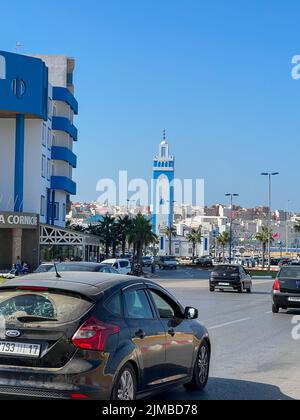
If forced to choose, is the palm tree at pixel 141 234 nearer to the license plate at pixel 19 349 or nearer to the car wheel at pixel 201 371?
the car wheel at pixel 201 371

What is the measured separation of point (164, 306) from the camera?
8.30 metres

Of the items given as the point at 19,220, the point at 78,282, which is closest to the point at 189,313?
the point at 78,282

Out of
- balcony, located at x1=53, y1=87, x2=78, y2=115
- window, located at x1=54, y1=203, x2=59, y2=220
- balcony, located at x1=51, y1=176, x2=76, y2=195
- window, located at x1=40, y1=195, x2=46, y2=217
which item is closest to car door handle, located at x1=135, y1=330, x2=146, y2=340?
window, located at x1=40, y1=195, x2=46, y2=217

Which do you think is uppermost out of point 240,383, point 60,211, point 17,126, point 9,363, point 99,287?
point 17,126

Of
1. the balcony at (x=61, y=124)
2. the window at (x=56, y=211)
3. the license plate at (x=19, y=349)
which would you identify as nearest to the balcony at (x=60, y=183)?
the window at (x=56, y=211)

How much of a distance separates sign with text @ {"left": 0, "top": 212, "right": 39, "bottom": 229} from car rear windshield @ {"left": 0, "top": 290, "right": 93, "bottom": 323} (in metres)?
50.4

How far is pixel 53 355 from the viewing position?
6.57m

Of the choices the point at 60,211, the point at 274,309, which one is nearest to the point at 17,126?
the point at 60,211

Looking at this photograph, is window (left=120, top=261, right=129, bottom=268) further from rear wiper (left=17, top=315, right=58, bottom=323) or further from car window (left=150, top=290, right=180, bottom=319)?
rear wiper (left=17, top=315, right=58, bottom=323)

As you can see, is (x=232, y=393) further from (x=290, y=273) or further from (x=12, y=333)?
(x=290, y=273)

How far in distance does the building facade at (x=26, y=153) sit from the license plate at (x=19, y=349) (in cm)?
5081

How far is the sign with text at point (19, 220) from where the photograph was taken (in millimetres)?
56656
